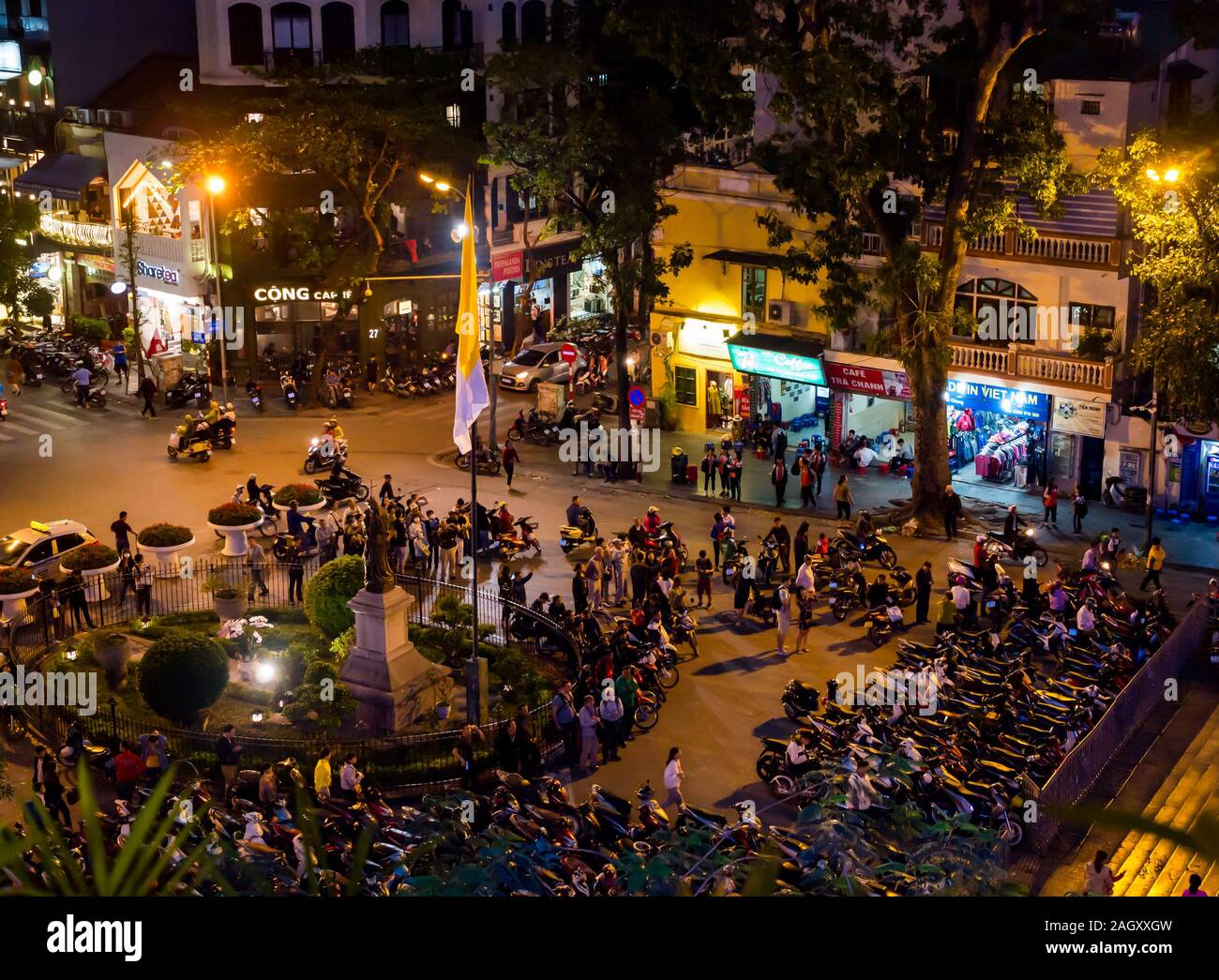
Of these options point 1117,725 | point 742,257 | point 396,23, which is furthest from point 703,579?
point 396,23

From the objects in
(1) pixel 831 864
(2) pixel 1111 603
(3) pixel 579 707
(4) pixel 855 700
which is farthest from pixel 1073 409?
(1) pixel 831 864

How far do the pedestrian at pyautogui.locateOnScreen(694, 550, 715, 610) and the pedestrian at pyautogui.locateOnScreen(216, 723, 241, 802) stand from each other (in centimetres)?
1083

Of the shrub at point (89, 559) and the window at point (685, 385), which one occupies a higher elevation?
the window at point (685, 385)

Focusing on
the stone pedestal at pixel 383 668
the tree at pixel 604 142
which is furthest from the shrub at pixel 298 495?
the stone pedestal at pixel 383 668

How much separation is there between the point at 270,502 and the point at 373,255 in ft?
48.7

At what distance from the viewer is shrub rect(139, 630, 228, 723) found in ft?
80.5

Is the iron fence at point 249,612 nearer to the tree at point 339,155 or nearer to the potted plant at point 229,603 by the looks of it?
the potted plant at point 229,603

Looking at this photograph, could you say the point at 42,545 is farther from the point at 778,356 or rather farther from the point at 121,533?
the point at 778,356

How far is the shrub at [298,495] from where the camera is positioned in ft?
114

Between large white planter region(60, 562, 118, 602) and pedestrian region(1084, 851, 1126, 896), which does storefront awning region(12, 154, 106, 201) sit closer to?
large white planter region(60, 562, 118, 602)

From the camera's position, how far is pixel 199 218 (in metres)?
50.9

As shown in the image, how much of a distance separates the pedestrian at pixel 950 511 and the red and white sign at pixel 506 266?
16.7 metres

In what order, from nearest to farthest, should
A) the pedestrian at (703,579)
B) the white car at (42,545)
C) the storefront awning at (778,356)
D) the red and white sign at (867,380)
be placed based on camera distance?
the pedestrian at (703,579) → the white car at (42,545) → the red and white sign at (867,380) → the storefront awning at (778,356)

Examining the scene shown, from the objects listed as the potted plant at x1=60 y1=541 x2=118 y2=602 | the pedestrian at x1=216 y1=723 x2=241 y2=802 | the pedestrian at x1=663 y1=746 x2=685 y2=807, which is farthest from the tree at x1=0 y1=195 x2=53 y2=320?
the pedestrian at x1=663 y1=746 x2=685 y2=807
